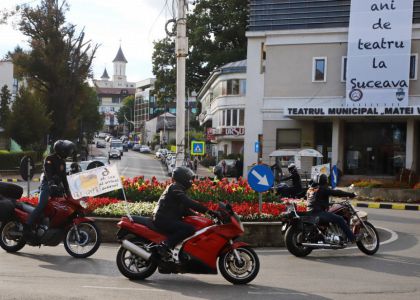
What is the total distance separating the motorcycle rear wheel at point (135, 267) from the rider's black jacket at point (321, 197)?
3.58 metres

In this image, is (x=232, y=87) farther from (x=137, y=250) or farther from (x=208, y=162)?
(x=137, y=250)

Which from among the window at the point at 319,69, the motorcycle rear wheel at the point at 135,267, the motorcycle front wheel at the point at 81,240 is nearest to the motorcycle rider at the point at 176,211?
the motorcycle rear wheel at the point at 135,267

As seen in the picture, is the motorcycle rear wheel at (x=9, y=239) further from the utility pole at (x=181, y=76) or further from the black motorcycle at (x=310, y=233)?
the utility pole at (x=181, y=76)

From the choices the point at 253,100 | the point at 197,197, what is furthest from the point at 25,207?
the point at 253,100

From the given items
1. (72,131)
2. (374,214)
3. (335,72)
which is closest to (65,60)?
(72,131)

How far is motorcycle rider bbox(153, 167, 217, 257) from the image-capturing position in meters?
8.27

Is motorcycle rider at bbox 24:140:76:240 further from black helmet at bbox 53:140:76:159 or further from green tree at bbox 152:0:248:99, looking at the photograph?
green tree at bbox 152:0:248:99

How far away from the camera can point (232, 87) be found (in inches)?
→ 2447

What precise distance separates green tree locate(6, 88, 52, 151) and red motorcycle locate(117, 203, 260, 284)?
125 feet

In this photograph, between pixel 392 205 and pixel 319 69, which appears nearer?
A: pixel 392 205

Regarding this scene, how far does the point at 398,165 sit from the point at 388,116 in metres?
3.61

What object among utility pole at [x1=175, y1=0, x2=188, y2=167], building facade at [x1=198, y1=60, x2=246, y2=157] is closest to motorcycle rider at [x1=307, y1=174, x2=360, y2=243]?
utility pole at [x1=175, y1=0, x2=188, y2=167]

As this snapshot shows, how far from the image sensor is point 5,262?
31.7 ft

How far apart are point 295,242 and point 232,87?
51.8m
